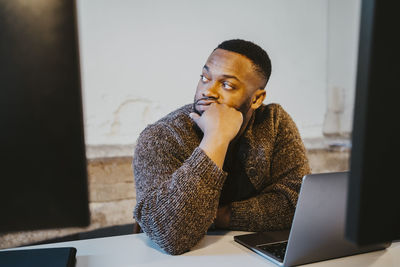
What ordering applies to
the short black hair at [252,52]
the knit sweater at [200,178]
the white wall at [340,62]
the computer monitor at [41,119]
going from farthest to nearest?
the white wall at [340,62], the computer monitor at [41,119], the short black hair at [252,52], the knit sweater at [200,178]

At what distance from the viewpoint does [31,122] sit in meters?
2.14

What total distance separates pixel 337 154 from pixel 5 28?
2228 mm

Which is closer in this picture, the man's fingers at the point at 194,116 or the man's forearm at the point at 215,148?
the man's forearm at the point at 215,148

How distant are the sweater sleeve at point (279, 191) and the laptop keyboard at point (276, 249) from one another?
17 cm

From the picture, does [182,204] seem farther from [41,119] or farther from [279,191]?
[41,119]

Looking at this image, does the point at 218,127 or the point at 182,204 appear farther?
the point at 218,127

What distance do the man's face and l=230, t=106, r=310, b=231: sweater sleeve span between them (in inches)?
9.7

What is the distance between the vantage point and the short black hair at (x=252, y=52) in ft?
4.27

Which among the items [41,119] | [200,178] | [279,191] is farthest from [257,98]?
[41,119]

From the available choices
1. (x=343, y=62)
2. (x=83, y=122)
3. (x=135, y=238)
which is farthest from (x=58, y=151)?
(x=343, y=62)

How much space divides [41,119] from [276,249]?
165 cm

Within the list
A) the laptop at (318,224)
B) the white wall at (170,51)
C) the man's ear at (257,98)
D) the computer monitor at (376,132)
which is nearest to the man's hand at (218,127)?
the man's ear at (257,98)

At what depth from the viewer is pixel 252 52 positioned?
131cm

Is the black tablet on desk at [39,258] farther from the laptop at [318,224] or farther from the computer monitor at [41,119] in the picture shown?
the computer monitor at [41,119]
